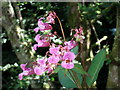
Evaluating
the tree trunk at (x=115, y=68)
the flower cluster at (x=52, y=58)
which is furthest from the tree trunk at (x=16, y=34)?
the flower cluster at (x=52, y=58)

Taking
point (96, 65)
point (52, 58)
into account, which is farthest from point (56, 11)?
point (52, 58)

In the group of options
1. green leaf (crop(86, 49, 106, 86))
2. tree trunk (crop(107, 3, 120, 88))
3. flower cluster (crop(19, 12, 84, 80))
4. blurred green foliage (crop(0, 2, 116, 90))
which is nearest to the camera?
flower cluster (crop(19, 12, 84, 80))

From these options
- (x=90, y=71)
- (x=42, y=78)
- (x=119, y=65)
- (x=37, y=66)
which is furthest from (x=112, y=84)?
(x=37, y=66)

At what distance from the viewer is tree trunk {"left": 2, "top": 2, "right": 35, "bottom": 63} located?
2.68 m

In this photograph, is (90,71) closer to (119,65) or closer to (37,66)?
(37,66)

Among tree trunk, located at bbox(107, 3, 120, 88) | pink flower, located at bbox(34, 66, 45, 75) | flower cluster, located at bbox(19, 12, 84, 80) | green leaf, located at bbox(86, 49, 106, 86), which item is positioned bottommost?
tree trunk, located at bbox(107, 3, 120, 88)

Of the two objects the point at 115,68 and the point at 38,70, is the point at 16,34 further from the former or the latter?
the point at 38,70

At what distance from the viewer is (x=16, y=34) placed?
2.74 metres

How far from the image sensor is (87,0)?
300cm

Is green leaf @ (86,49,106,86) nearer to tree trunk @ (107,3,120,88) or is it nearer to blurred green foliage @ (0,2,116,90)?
tree trunk @ (107,3,120,88)

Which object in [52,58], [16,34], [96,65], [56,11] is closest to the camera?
[52,58]

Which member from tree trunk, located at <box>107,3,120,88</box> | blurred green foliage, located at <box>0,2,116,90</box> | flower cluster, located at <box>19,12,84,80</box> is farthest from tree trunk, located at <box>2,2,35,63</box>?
flower cluster, located at <box>19,12,84,80</box>

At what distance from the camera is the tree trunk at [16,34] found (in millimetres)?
2680

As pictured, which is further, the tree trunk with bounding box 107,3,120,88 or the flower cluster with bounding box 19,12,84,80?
the tree trunk with bounding box 107,3,120,88
